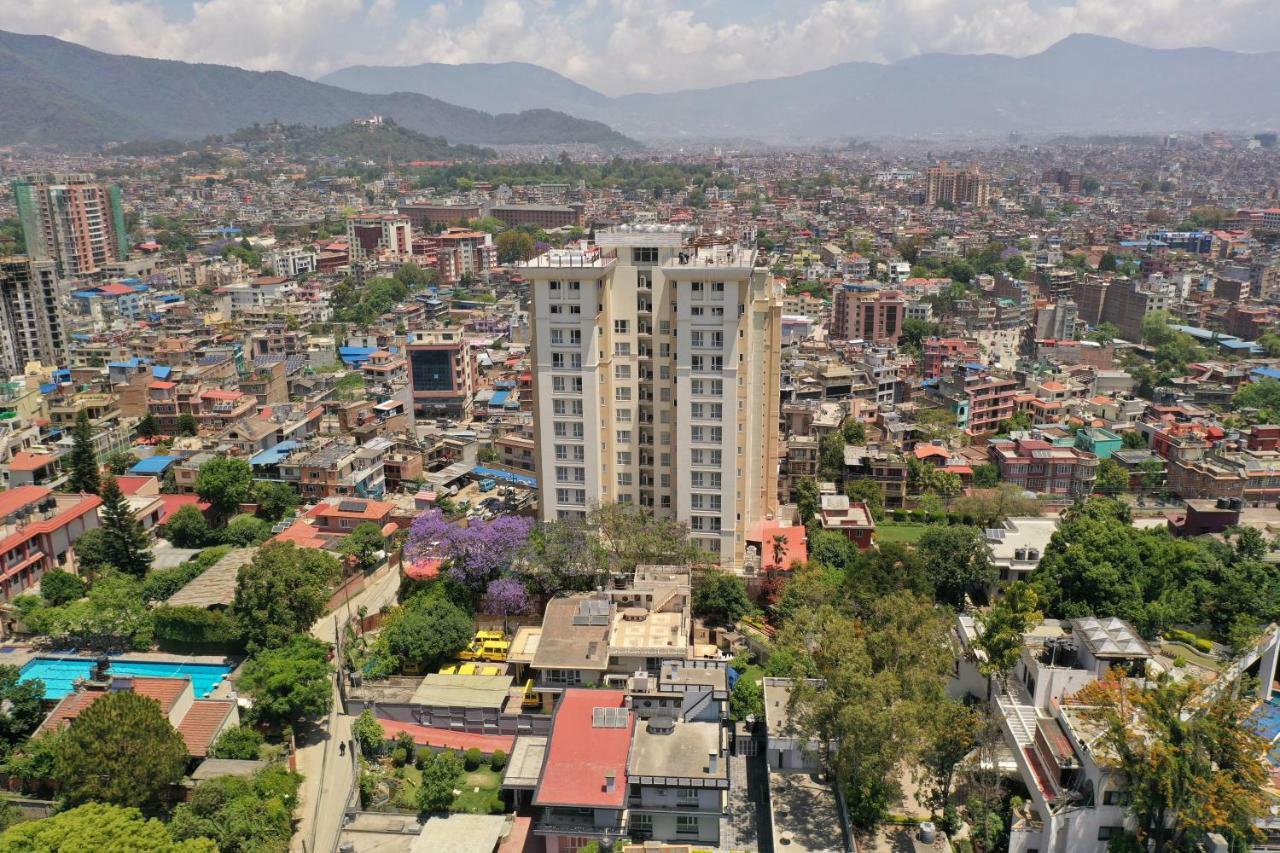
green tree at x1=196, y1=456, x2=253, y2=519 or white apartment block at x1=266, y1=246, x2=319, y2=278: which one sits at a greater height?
white apartment block at x1=266, y1=246, x2=319, y2=278

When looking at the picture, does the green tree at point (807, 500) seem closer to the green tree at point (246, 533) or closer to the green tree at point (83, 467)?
the green tree at point (246, 533)

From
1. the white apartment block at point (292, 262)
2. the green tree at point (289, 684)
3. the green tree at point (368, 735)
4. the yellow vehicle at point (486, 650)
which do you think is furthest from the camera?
the white apartment block at point (292, 262)

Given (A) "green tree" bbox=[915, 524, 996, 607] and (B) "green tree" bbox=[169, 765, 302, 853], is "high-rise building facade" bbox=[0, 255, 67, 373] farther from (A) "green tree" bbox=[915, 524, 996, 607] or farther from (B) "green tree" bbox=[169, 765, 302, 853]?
(A) "green tree" bbox=[915, 524, 996, 607]

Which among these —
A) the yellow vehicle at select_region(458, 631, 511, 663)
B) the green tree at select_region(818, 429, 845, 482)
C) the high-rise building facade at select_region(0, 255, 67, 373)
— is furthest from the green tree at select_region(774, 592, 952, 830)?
the high-rise building facade at select_region(0, 255, 67, 373)

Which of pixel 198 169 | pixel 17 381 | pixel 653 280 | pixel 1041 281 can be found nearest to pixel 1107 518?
pixel 653 280

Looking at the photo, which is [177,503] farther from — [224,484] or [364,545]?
[364,545]

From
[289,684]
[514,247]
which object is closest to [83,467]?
[289,684]

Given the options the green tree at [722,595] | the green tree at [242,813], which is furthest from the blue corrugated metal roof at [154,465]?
the green tree at [722,595]
